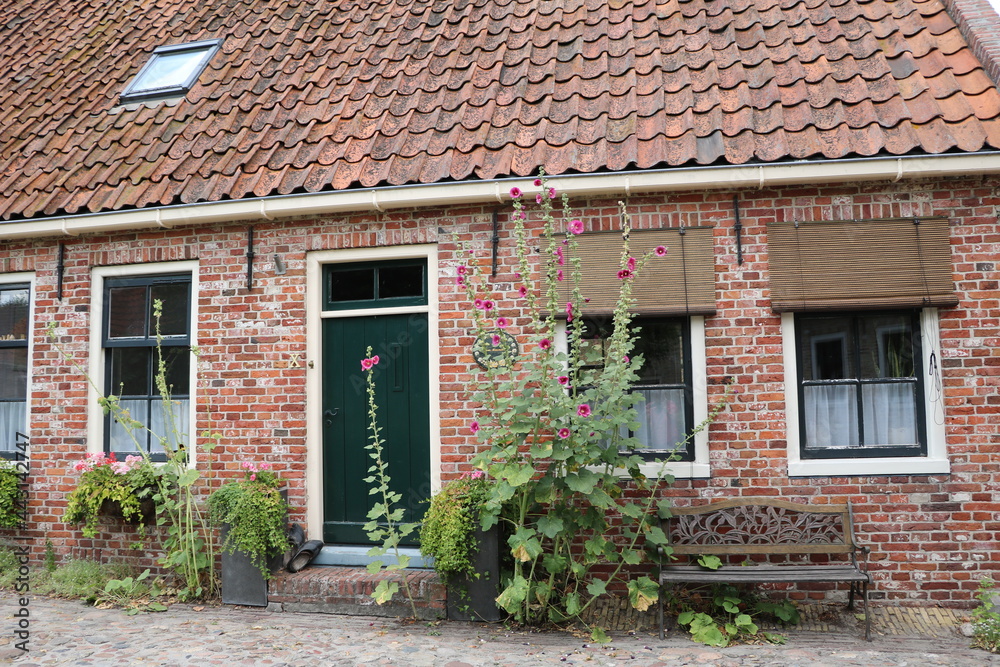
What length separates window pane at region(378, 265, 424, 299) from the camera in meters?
6.35

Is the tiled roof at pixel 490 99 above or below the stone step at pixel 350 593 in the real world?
above

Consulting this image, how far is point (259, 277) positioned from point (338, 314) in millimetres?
751

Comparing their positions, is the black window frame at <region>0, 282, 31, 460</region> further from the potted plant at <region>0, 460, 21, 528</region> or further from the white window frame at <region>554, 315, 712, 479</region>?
the white window frame at <region>554, 315, 712, 479</region>

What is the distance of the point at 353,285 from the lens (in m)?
6.47

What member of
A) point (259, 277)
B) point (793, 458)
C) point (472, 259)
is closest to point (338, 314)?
point (259, 277)

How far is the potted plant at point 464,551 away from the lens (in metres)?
5.18

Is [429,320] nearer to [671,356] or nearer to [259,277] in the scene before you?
[259,277]

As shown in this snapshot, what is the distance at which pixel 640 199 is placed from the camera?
595cm

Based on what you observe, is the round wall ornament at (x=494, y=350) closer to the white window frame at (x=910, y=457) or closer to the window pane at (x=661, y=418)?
the window pane at (x=661, y=418)

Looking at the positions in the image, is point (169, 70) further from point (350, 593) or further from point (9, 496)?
point (350, 593)

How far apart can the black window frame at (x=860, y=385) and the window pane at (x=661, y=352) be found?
87cm

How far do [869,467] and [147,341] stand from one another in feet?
19.7

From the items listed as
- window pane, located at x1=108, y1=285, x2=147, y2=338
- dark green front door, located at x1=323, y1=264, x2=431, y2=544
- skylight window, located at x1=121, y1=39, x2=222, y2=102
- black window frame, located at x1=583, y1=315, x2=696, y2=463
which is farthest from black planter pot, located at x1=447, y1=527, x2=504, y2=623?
skylight window, located at x1=121, y1=39, x2=222, y2=102

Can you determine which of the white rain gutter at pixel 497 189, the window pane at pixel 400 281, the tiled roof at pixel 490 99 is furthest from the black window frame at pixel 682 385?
the window pane at pixel 400 281
